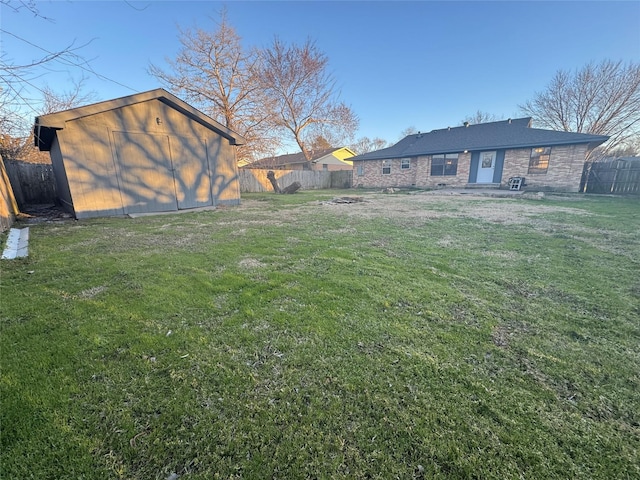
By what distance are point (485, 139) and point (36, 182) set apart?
23345mm

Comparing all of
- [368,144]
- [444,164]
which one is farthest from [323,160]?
[368,144]

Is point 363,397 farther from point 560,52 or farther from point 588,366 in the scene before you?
point 560,52

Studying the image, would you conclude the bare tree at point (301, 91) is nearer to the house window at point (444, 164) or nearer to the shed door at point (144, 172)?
the house window at point (444, 164)

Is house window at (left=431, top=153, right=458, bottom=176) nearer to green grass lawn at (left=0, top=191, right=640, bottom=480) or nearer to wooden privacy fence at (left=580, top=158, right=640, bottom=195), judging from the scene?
wooden privacy fence at (left=580, top=158, right=640, bottom=195)

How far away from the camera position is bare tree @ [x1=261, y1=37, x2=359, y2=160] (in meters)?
19.3

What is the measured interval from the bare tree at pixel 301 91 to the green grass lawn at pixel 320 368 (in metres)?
17.8

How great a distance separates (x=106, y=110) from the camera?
7.21 meters

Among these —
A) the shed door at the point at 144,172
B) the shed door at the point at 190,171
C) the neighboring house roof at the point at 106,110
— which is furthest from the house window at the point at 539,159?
the shed door at the point at 144,172

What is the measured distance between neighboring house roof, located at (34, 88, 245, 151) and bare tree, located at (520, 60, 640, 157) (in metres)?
25.9

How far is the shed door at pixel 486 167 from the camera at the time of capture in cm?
1619

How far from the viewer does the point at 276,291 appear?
295 centimetres

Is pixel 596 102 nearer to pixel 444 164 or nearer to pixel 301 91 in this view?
pixel 444 164

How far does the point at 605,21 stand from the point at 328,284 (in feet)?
56.3

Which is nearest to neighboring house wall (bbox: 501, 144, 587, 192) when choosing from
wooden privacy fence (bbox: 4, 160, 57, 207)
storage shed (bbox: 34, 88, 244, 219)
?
storage shed (bbox: 34, 88, 244, 219)
